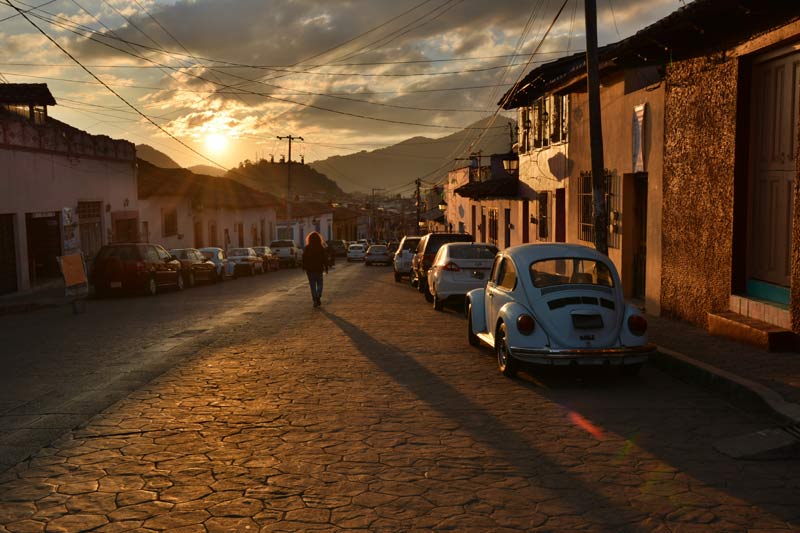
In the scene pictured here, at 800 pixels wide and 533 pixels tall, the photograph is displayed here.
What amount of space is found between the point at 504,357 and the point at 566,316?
1037 mm

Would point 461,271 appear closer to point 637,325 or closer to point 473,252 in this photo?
point 473,252

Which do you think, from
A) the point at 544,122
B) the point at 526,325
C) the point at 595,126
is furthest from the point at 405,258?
the point at 526,325

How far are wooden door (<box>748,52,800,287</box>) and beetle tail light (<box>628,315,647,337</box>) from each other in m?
3.30

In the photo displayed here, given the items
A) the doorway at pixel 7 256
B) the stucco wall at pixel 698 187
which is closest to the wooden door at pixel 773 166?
the stucco wall at pixel 698 187

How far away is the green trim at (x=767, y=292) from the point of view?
1080cm

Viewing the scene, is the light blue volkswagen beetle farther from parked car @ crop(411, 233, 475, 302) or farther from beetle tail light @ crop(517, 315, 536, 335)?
parked car @ crop(411, 233, 475, 302)

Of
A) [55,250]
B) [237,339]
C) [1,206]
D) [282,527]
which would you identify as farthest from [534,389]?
[55,250]

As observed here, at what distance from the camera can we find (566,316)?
346 inches

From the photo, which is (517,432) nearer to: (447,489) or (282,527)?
(447,489)

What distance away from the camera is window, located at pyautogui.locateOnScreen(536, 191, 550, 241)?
2585cm

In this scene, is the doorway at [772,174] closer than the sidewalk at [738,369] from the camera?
No

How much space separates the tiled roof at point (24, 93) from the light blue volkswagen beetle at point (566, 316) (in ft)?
77.5

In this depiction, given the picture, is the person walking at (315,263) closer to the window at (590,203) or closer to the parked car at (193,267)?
the window at (590,203)

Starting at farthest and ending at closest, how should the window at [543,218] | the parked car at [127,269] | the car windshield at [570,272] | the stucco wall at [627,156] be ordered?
the window at [543,218] < the parked car at [127,269] < the stucco wall at [627,156] < the car windshield at [570,272]
